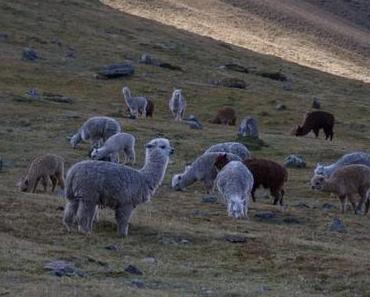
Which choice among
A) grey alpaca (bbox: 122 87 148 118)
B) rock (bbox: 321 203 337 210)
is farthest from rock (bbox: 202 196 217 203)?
grey alpaca (bbox: 122 87 148 118)

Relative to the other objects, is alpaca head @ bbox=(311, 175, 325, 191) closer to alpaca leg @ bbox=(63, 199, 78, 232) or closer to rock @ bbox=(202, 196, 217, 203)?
rock @ bbox=(202, 196, 217, 203)

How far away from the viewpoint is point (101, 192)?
1867 cm

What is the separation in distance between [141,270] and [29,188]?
1000 cm

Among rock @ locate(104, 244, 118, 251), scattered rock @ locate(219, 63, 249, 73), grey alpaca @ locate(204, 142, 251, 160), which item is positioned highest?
scattered rock @ locate(219, 63, 249, 73)

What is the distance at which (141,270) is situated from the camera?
16.8 m

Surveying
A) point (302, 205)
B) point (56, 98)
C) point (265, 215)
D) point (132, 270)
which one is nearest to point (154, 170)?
point (132, 270)

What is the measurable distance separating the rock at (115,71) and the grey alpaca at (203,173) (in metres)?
32.7

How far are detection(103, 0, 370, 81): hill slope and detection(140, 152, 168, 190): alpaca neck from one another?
234 feet

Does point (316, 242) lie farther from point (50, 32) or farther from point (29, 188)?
point (50, 32)

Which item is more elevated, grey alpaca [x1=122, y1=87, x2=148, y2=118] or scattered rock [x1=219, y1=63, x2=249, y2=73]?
scattered rock [x1=219, y1=63, x2=249, y2=73]

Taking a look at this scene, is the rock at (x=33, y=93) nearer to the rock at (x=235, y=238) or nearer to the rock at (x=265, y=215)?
the rock at (x=265, y=215)

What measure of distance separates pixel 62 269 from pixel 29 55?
160 feet

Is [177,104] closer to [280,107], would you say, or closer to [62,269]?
[280,107]

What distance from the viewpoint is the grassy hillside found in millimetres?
16656
